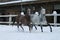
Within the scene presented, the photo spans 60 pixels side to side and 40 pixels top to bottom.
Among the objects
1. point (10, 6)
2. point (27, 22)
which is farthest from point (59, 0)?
point (27, 22)

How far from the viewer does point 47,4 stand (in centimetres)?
1590

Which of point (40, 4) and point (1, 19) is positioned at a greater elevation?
point (40, 4)

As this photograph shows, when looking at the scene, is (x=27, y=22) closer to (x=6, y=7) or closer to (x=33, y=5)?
(x=33, y=5)

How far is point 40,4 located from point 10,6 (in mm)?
3070

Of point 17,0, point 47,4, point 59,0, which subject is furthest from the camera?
point 17,0

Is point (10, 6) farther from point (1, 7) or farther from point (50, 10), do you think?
point (50, 10)

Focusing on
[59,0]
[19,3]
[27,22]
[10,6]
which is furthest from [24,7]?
[27,22]

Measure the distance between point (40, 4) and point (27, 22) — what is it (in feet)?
23.9

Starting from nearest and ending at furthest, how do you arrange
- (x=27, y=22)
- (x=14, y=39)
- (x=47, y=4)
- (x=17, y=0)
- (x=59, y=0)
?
(x=14, y=39) → (x=27, y=22) → (x=59, y=0) → (x=47, y=4) → (x=17, y=0)

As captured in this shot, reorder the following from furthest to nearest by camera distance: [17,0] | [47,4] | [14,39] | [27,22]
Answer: [17,0] < [47,4] < [27,22] < [14,39]

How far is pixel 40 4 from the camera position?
1625cm

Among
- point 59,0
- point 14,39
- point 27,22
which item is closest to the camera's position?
point 14,39

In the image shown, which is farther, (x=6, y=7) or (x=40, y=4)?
(x=6, y=7)

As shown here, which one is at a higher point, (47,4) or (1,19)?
(47,4)
